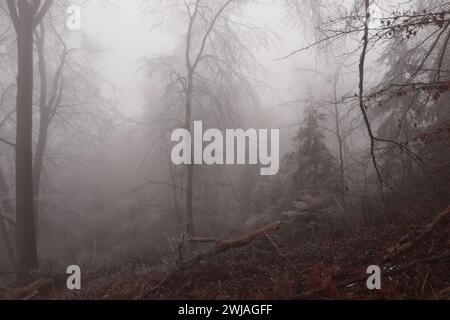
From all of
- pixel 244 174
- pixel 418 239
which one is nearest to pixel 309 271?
pixel 418 239

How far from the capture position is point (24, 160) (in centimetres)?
835

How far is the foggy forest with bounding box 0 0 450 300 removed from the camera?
5.74 m

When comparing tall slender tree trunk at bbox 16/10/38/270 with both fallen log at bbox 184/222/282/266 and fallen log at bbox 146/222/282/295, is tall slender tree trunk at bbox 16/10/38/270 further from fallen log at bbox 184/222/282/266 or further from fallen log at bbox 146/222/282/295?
fallen log at bbox 184/222/282/266

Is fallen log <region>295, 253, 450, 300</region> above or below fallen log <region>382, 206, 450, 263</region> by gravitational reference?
below

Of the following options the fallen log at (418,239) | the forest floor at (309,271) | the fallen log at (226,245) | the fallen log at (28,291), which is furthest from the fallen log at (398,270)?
the fallen log at (28,291)

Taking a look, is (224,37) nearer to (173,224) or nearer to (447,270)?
(173,224)

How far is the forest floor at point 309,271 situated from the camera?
199 inches

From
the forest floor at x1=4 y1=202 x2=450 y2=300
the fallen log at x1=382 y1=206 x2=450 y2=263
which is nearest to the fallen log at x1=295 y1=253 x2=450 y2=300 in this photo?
the forest floor at x1=4 y1=202 x2=450 y2=300

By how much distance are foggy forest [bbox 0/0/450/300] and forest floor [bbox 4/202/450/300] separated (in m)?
0.03

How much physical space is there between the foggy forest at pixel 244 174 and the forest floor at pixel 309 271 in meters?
0.03
